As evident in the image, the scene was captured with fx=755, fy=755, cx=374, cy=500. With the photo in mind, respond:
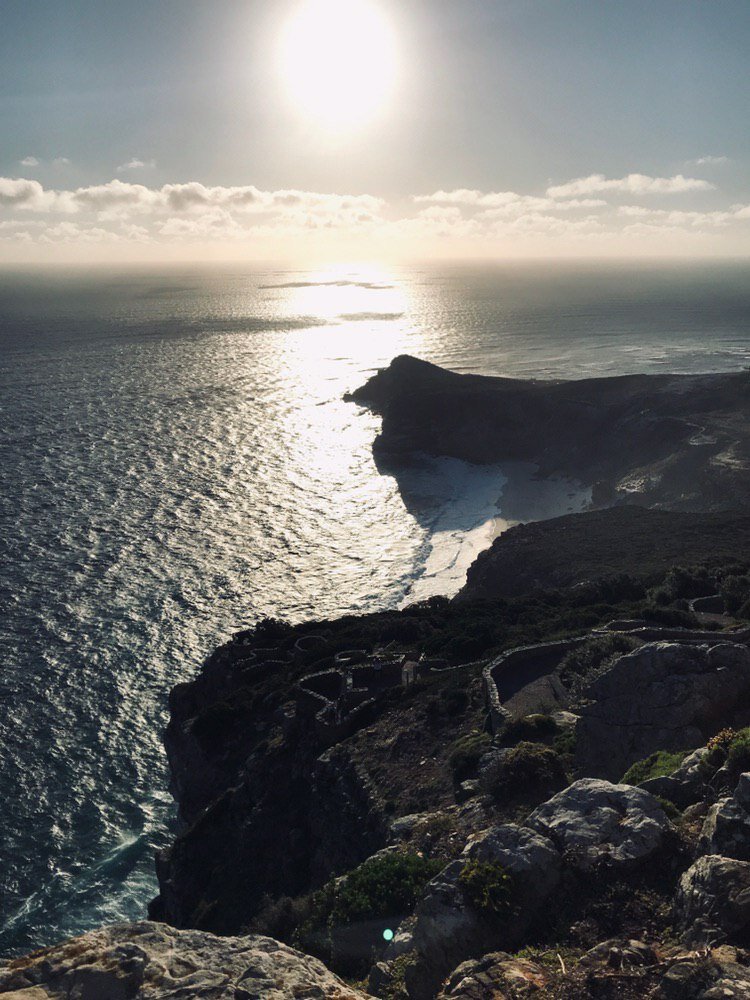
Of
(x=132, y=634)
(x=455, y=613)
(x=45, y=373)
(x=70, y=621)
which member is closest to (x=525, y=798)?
(x=455, y=613)

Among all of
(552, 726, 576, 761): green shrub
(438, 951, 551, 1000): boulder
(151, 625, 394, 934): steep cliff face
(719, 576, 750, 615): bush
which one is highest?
(438, 951, 551, 1000): boulder

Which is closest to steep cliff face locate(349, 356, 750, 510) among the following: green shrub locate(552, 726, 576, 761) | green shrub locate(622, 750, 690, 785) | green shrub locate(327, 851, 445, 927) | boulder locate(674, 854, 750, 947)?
green shrub locate(552, 726, 576, 761)

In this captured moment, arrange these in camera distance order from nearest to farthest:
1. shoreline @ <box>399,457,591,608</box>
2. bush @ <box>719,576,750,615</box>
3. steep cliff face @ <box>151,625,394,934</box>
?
steep cliff face @ <box>151,625,394,934</box>, bush @ <box>719,576,750,615</box>, shoreline @ <box>399,457,591,608</box>

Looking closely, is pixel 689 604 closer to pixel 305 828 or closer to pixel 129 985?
pixel 305 828

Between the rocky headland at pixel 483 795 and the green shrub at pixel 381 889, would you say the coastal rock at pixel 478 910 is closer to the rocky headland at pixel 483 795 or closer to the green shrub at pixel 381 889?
the rocky headland at pixel 483 795

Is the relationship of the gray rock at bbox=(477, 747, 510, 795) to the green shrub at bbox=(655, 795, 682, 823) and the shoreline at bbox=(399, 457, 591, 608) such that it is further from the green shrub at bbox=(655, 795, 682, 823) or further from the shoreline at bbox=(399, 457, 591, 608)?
the shoreline at bbox=(399, 457, 591, 608)

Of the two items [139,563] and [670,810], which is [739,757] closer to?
[670,810]
